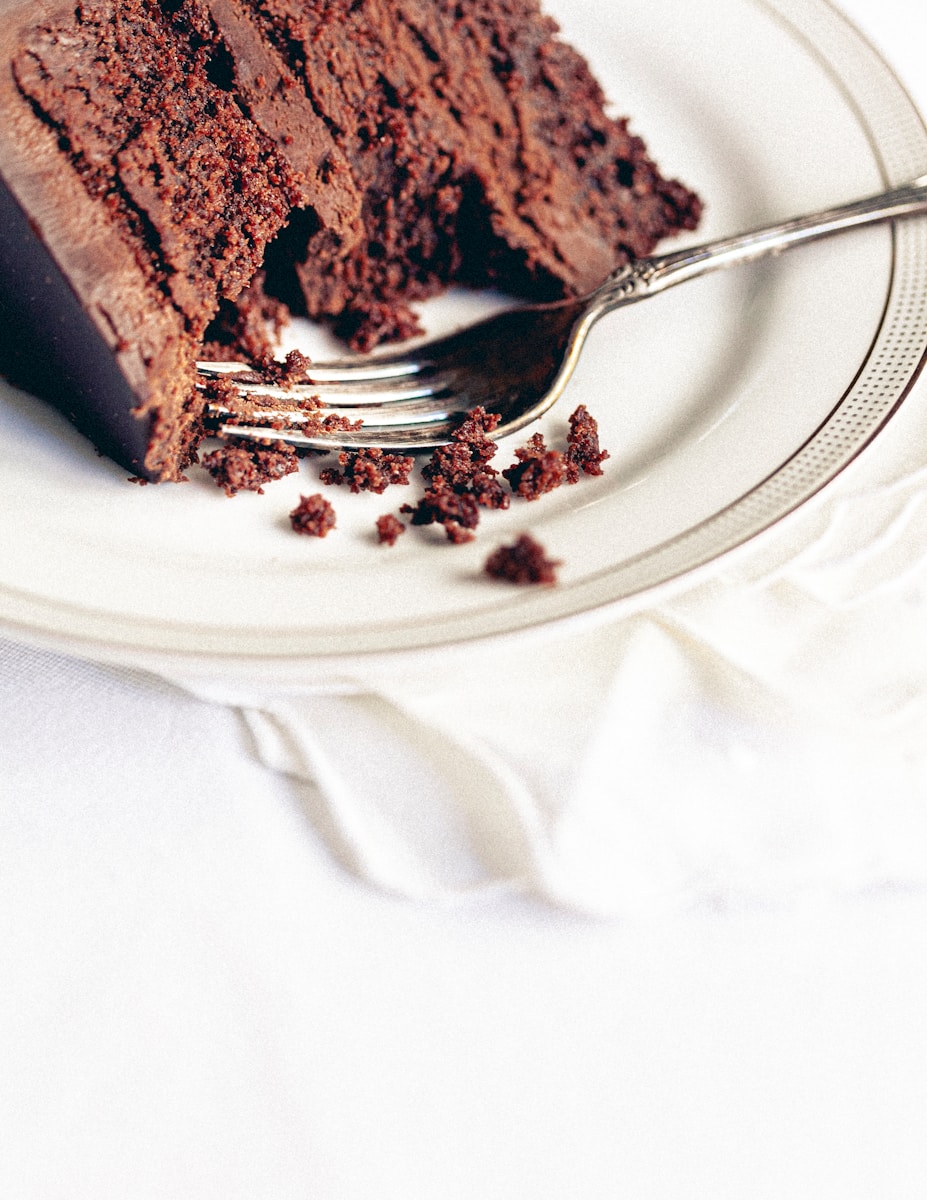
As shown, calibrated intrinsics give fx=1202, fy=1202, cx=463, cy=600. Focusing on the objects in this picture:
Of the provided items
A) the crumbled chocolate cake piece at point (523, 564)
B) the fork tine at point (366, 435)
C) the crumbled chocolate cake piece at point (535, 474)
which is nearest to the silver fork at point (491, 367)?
the fork tine at point (366, 435)

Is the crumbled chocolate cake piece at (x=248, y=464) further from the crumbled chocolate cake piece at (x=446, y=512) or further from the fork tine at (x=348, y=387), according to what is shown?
the crumbled chocolate cake piece at (x=446, y=512)

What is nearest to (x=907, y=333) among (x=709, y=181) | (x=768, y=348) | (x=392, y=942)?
(x=768, y=348)

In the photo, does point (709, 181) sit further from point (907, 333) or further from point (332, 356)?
point (332, 356)

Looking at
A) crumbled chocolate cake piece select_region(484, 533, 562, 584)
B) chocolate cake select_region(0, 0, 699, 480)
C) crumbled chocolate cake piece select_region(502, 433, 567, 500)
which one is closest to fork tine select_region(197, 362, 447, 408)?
chocolate cake select_region(0, 0, 699, 480)

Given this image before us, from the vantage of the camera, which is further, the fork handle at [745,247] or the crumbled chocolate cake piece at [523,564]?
the fork handle at [745,247]

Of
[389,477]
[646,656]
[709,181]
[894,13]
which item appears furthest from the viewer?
[894,13]
